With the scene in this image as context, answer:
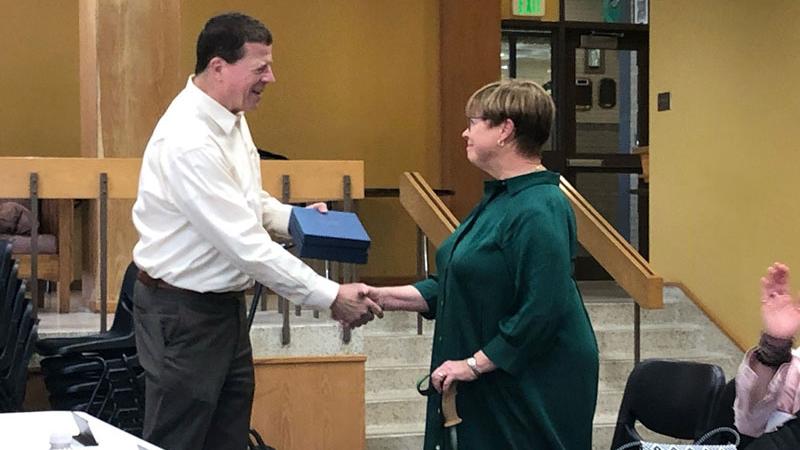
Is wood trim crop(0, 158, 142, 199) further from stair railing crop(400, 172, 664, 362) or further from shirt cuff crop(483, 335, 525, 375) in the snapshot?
shirt cuff crop(483, 335, 525, 375)

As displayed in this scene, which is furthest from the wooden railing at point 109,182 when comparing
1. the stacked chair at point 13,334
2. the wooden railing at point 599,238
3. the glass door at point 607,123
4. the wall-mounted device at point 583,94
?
the wall-mounted device at point 583,94

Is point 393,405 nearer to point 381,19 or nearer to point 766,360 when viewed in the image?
point 766,360

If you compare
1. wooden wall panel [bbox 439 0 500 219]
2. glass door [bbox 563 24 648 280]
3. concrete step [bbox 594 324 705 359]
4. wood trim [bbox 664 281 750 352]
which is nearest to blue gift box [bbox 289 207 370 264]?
concrete step [bbox 594 324 705 359]

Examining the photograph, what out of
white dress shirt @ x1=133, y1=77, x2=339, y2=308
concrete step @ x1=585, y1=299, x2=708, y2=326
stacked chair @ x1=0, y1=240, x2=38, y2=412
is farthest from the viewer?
concrete step @ x1=585, y1=299, x2=708, y2=326

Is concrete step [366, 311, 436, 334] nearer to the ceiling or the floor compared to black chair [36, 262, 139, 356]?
nearer to the floor

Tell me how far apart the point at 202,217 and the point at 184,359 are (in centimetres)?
39

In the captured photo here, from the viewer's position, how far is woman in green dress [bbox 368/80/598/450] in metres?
2.44

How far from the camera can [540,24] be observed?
360 inches

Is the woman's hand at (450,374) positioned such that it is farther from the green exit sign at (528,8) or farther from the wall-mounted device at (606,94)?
the wall-mounted device at (606,94)

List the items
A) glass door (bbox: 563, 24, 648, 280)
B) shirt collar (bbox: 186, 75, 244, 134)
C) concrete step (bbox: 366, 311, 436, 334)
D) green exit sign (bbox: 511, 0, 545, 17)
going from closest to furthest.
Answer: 1. shirt collar (bbox: 186, 75, 244, 134)
2. concrete step (bbox: 366, 311, 436, 334)
3. green exit sign (bbox: 511, 0, 545, 17)
4. glass door (bbox: 563, 24, 648, 280)

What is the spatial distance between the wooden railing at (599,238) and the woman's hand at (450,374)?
319 centimetres

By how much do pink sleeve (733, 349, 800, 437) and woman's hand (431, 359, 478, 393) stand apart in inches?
24.2

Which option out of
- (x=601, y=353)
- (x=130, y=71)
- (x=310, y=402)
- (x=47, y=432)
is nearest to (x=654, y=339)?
(x=601, y=353)

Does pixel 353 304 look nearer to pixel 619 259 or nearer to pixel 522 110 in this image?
pixel 522 110
